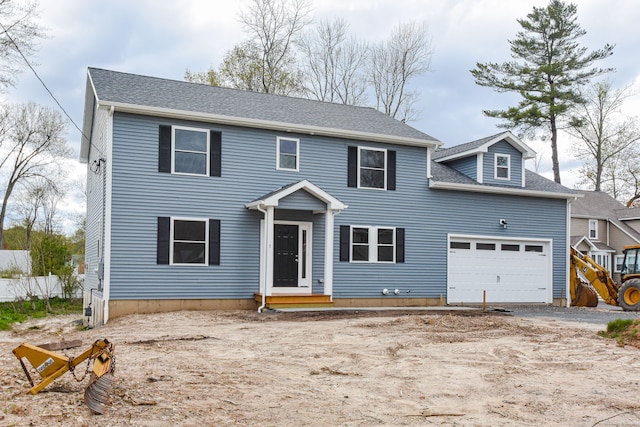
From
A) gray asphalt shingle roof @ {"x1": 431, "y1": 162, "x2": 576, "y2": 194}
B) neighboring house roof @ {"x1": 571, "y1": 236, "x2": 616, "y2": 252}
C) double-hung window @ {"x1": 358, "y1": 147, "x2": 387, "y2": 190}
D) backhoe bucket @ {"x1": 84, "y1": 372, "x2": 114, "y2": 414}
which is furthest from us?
neighboring house roof @ {"x1": 571, "y1": 236, "x2": 616, "y2": 252}

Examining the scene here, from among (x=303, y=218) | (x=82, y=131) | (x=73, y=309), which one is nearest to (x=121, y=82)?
(x=82, y=131)

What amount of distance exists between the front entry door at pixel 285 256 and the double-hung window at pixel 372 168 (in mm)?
2586

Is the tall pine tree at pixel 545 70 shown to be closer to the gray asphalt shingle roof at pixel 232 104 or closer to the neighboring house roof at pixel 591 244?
the neighboring house roof at pixel 591 244

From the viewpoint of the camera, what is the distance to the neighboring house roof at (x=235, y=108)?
14.9 metres

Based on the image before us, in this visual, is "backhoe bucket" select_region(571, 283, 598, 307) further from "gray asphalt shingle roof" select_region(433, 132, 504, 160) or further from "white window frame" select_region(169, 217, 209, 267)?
"white window frame" select_region(169, 217, 209, 267)

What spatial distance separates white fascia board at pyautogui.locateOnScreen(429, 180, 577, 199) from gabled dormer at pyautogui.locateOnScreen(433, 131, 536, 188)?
47 cm

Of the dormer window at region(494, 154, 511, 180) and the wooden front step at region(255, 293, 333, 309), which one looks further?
the dormer window at region(494, 154, 511, 180)

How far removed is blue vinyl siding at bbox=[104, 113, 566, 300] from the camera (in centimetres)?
1447

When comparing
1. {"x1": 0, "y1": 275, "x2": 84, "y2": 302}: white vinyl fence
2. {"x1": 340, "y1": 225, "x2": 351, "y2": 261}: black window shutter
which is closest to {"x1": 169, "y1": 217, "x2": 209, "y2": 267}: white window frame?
{"x1": 340, "y1": 225, "x2": 351, "y2": 261}: black window shutter

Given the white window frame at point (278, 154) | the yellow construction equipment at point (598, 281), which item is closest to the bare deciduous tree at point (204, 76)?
the white window frame at point (278, 154)

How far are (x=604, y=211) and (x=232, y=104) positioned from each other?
27.3 meters

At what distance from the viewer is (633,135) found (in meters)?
39.7

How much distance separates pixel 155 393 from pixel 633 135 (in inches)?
1615

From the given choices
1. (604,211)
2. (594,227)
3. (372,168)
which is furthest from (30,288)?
(604,211)
